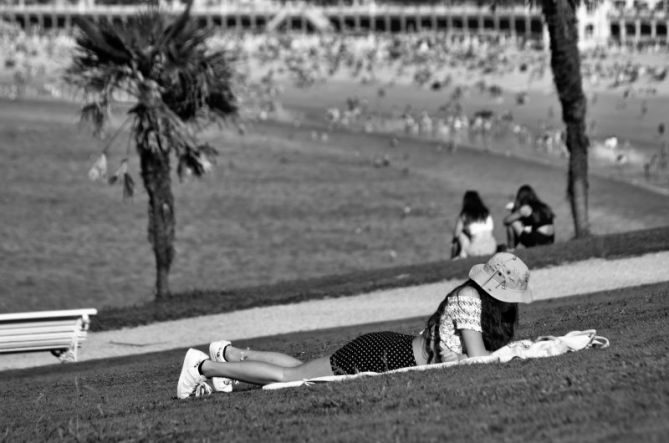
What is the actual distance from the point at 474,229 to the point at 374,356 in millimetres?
10533

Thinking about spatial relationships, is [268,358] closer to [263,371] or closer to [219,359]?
[263,371]

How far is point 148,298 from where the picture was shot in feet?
86.5

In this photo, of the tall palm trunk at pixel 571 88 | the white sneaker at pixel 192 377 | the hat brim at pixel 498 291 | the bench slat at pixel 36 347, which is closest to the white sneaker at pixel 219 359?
the white sneaker at pixel 192 377

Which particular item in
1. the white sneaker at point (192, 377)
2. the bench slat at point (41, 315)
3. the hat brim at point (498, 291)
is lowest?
the bench slat at point (41, 315)

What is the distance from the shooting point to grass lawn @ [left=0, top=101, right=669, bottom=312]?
29.0 metres

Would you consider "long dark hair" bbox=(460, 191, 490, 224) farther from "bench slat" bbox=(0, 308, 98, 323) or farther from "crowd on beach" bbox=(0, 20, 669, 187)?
"crowd on beach" bbox=(0, 20, 669, 187)

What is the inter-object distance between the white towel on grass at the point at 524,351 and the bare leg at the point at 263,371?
0.24ft

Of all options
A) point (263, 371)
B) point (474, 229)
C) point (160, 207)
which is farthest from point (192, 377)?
point (160, 207)

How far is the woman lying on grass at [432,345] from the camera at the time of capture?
9.03 meters

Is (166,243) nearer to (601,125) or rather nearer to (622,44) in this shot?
(601,125)

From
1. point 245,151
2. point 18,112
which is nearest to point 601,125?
point 245,151

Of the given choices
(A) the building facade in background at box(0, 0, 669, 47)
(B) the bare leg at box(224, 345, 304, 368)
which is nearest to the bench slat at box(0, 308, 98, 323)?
(B) the bare leg at box(224, 345, 304, 368)

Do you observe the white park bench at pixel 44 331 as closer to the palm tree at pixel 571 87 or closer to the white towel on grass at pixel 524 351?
the white towel on grass at pixel 524 351

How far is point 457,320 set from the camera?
9148mm
